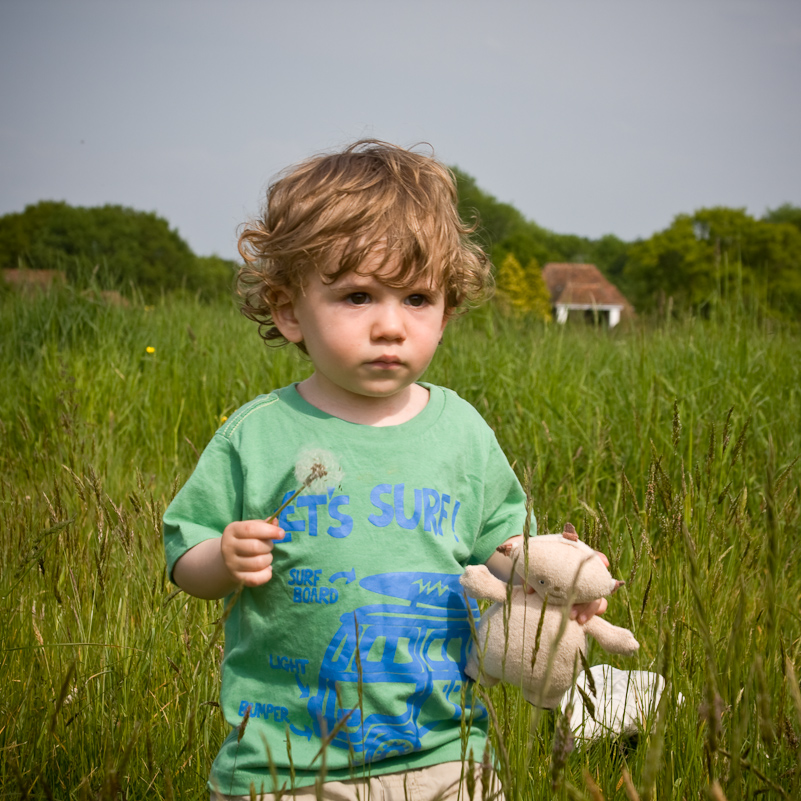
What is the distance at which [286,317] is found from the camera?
5.26 ft

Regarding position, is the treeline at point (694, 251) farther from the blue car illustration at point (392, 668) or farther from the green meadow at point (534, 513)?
the blue car illustration at point (392, 668)

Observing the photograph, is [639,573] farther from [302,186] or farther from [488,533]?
[302,186]

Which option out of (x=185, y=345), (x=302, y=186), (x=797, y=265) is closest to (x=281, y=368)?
(x=185, y=345)

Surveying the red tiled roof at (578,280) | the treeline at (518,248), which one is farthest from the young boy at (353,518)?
the red tiled roof at (578,280)

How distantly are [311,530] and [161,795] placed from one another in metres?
0.65

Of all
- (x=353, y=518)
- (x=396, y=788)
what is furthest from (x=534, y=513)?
(x=396, y=788)

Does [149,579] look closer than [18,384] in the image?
Yes

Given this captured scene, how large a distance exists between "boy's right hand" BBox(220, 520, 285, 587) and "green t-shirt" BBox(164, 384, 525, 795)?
0.13 metres

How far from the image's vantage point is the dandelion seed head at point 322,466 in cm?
137

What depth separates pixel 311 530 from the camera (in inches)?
53.4

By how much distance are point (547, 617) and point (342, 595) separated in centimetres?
38

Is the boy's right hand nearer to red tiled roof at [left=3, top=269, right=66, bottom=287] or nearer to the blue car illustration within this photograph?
the blue car illustration

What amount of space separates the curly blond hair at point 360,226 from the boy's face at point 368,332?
0.03 metres

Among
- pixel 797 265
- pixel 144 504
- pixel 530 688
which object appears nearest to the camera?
pixel 530 688
